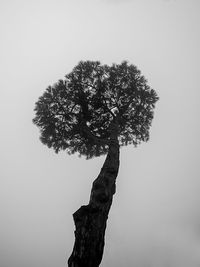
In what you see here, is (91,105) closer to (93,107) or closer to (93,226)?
(93,107)

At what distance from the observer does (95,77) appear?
14875 mm

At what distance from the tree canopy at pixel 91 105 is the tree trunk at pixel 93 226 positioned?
19.3ft

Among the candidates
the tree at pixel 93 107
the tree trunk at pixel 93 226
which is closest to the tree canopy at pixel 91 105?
the tree at pixel 93 107

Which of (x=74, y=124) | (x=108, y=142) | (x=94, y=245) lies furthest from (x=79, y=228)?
(x=74, y=124)

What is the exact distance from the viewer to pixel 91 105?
48.2 ft

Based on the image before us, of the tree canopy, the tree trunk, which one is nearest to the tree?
the tree canopy

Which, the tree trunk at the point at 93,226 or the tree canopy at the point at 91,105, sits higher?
the tree canopy at the point at 91,105

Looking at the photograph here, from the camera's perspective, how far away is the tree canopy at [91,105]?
553 inches

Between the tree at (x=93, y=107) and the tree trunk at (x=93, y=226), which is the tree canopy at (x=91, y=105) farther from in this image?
the tree trunk at (x=93, y=226)

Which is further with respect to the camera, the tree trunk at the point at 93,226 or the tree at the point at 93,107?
the tree at the point at 93,107

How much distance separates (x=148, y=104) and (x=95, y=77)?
13.0 ft

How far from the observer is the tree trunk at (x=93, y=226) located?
6.04 metres

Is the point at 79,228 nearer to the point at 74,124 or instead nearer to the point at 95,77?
the point at 74,124

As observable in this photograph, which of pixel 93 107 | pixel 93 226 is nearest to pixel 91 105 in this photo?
pixel 93 107
